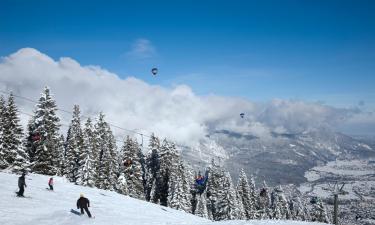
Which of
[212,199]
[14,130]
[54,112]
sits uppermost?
[54,112]

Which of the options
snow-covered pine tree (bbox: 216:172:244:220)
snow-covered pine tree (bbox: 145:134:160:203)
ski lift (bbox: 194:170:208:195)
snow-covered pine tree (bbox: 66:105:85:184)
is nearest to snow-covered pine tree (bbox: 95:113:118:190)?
snow-covered pine tree (bbox: 66:105:85:184)

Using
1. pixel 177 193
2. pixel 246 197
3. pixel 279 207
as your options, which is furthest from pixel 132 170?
pixel 279 207

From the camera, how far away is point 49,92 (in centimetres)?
5750

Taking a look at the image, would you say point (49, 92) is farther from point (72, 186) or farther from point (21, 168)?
point (72, 186)

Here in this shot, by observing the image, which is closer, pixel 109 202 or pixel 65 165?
pixel 109 202

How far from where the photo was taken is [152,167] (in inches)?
3177

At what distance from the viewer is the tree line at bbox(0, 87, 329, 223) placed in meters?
54.4

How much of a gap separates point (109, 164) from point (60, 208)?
3599 centimetres

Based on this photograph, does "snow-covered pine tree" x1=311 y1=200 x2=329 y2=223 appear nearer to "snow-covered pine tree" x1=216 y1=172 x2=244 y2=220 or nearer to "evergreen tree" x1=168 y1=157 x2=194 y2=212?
"snow-covered pine tree" x1=216 y1=172 x2=244 y2=220

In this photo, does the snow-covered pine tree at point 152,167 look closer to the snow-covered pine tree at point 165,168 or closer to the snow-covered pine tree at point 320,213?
the snow-covered pine tree at point 165,168

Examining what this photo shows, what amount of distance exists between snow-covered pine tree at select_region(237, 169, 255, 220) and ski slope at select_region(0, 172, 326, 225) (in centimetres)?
4892

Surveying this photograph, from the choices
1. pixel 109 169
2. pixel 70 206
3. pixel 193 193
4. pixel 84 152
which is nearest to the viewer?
pixel 70 206

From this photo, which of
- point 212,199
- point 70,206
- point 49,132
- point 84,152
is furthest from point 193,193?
point 70,206

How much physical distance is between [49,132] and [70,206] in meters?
24.0
